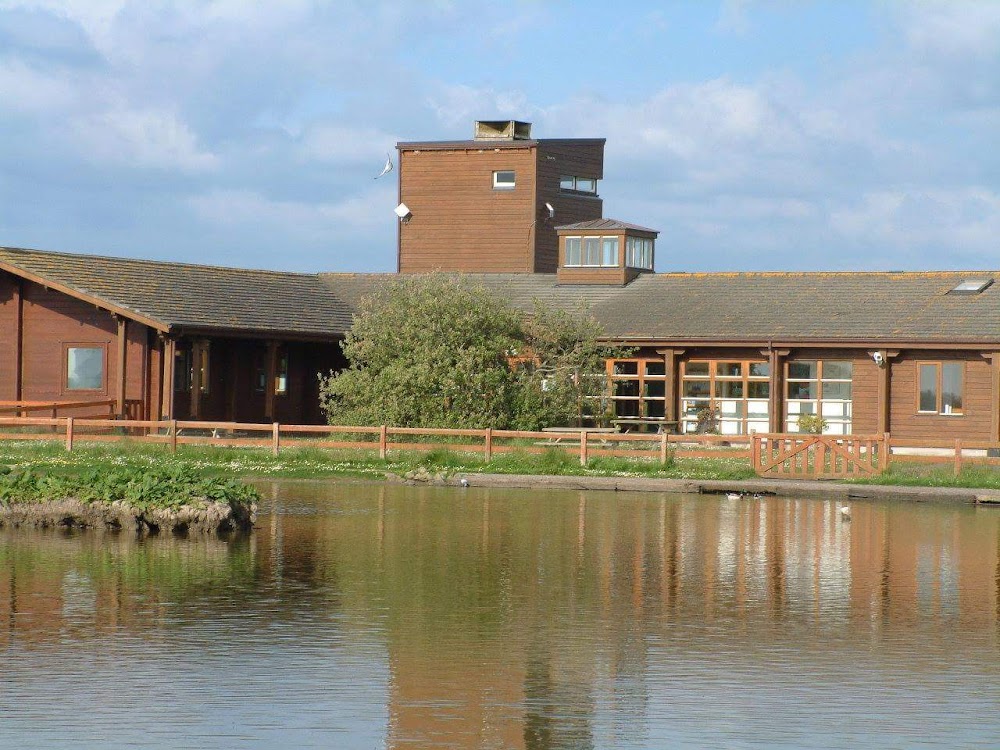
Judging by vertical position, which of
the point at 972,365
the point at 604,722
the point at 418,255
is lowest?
the point at 604,722

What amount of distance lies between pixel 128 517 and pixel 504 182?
3493cm

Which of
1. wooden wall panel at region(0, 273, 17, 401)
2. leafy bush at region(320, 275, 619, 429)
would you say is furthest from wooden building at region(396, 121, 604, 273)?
wooden wall panel at region(0, 273, 17, 401)

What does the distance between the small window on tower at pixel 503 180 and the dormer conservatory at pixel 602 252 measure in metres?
6.62

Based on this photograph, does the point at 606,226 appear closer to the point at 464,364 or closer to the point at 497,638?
the point at 464,364

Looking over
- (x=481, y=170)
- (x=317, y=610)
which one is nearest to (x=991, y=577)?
(x=317, y=610)

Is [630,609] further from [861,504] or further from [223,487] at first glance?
[861,504]

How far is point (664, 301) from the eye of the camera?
Answer: 143 ft

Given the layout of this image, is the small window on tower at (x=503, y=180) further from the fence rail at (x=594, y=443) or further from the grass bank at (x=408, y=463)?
the grass bank at (x=408, y=463)

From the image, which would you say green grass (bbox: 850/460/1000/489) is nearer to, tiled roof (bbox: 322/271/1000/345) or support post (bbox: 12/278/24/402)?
tiled roof (bbox: 322/271/1000/345)

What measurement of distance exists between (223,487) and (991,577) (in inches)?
394

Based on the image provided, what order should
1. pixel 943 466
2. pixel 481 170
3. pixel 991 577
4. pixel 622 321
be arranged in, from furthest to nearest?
pixel 481 170 → pixel 622 321 → pixel 943 466 → pixel 991 577

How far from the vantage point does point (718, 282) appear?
147 ft

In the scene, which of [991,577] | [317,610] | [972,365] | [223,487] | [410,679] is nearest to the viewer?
[410,679]

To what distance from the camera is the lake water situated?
10055mm
